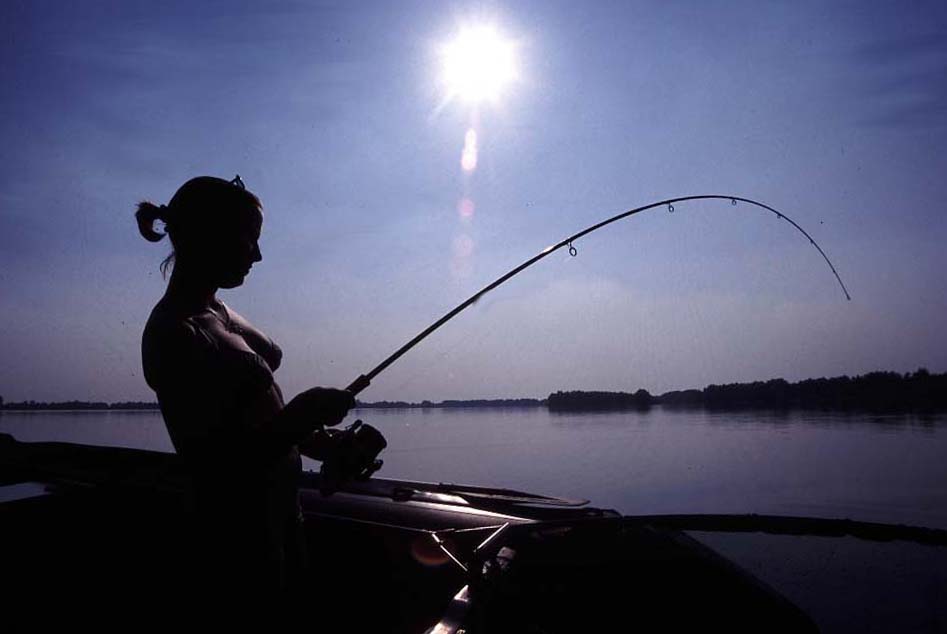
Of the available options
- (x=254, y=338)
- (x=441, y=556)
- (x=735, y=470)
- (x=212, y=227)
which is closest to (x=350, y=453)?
(x=254, y=338)

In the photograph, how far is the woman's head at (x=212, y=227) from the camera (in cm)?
209

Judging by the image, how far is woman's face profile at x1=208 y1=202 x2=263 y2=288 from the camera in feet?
7.00

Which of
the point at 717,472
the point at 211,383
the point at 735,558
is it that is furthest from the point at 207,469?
the point at 717,472

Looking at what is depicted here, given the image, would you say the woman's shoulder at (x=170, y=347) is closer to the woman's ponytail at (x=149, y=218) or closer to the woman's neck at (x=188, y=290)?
the woman's neck at (x=188, y=290)

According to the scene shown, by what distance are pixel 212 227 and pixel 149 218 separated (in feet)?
1.59

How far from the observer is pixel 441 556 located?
372 centimetres

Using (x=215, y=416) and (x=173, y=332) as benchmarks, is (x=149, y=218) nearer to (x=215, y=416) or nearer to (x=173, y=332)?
(x=173, y=332)

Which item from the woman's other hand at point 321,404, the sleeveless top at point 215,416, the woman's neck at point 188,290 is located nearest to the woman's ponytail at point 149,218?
the woman's neck at point 188,290

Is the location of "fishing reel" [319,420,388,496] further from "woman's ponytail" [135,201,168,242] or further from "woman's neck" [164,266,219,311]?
"woman's ponytail" [135,201,168,242]

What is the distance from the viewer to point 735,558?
577cm

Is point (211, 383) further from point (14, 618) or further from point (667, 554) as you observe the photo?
point (14, 618)

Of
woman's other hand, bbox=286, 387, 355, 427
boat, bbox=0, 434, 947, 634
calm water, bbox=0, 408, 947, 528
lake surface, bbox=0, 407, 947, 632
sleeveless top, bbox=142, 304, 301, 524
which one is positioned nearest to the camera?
sleeveless top, bbox=142, 304, 301, 524

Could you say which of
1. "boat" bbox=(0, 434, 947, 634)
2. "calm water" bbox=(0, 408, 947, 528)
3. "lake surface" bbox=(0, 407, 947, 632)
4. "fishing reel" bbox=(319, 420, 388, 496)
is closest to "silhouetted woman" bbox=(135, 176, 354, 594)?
"boat" bbox=(0, 434, 947, 634)

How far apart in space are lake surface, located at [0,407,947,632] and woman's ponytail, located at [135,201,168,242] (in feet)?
16.3
